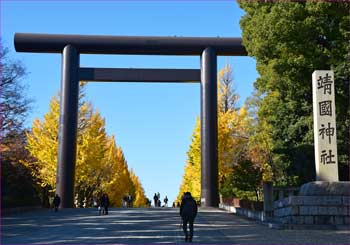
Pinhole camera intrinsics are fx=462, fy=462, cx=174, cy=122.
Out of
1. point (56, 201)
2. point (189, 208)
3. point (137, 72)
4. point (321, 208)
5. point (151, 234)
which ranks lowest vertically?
point (151, 234)

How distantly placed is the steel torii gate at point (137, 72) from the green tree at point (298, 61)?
21.9 ft

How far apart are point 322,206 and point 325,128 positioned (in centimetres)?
248

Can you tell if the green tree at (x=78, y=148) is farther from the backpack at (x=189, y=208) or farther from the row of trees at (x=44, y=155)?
the backpack at (x=189, y=208)

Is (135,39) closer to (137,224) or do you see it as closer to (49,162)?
(49,162)

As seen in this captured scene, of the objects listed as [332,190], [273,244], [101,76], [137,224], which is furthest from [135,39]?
[273,244]

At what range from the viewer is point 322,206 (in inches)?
561

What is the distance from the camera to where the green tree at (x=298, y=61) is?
15992 mm

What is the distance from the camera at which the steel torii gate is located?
25.7m

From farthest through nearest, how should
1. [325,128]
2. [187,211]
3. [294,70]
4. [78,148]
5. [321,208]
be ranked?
[78,148] < [294,70] < [325,128] < [321,208] < [187,211]

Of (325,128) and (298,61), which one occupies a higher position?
(298,61)

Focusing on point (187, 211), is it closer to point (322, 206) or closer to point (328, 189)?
point (322, 206)

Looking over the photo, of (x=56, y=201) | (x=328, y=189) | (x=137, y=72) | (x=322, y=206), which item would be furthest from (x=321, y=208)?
(x=137, y=72)

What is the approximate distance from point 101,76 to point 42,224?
1173 centimetres

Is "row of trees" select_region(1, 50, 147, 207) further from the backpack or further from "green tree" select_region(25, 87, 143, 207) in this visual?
A: the backpack
